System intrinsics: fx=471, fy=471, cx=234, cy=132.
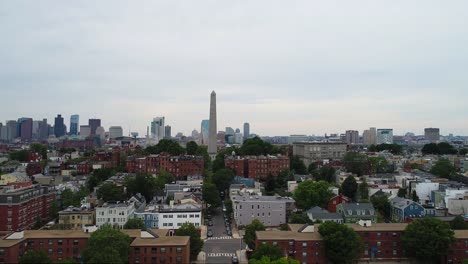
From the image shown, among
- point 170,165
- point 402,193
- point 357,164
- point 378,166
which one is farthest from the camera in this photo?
point 378,166

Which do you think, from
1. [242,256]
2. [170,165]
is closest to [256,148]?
[170,165]

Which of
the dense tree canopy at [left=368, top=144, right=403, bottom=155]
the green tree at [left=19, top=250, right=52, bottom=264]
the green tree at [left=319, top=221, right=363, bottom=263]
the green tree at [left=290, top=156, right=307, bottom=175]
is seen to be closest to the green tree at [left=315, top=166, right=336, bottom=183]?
the green tree at [left=290, top=156, right=307, bottom=175]

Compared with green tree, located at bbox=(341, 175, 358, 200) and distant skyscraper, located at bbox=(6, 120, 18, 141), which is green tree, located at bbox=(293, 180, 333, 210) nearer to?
Result: green tree, located at bbox=(341, 175, 358, 200)

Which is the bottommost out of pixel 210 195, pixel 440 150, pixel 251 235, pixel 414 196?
pixel 251 235

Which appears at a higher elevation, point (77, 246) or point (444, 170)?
point (444, 170)

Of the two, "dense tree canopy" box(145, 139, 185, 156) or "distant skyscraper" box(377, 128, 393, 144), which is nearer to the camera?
"dense tree canopy" box(145, 139, 185, 156)

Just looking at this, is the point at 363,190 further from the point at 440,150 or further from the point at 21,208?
the point at 440,150
